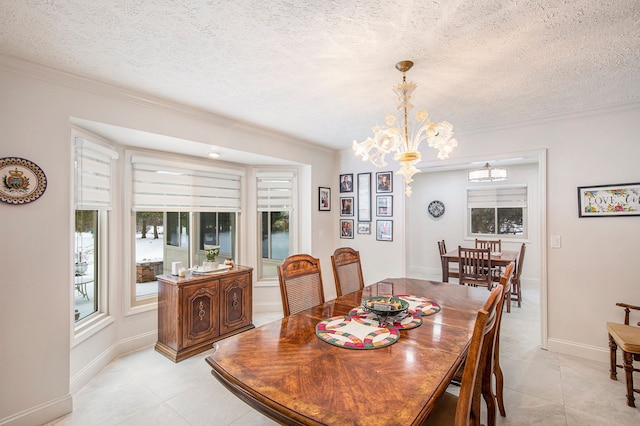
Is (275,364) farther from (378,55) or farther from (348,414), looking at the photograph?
(378,55)

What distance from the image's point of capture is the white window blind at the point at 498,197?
19.6ft

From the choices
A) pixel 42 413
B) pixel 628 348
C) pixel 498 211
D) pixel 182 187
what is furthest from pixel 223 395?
pixel 498 211

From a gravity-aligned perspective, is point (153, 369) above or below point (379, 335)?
Result: below

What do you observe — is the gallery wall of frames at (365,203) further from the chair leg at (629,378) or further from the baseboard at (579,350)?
the chair leg at (629,378)

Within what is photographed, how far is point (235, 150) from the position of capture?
11.3 ft

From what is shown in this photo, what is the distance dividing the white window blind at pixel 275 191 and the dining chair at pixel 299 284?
211 cm

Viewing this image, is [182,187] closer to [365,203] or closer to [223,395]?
[223,395]

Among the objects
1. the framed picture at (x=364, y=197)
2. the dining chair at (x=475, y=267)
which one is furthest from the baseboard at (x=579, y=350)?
the framed picture at (x=364, y=197)

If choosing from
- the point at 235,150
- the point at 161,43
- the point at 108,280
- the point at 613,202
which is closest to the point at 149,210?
the point at 108,280

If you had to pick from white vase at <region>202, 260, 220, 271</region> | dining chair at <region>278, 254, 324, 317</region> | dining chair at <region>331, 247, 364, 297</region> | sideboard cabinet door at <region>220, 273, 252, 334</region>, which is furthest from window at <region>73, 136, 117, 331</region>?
dining chair at <region>331, 247, 364, 297</region>

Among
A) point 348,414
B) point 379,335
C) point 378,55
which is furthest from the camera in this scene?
point 378,55

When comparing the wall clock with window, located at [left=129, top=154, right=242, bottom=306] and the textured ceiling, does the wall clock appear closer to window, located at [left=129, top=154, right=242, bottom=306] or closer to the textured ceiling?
the textured ceiling

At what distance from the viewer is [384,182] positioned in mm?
4410

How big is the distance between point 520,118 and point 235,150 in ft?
10.2
